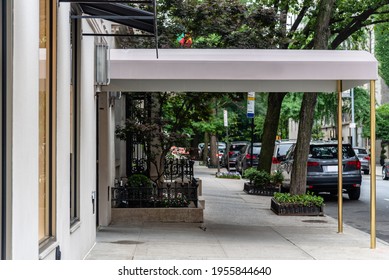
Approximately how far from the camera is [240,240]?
11906 millimetres

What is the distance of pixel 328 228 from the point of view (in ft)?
45.5

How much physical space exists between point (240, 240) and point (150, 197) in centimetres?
342

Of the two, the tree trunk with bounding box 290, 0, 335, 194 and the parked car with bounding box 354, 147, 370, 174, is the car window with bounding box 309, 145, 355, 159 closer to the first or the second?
the tree trunk with bounding box 290, 0, 335, 194

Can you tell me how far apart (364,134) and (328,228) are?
39779 mm

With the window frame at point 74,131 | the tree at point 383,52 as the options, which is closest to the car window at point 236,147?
the tree at point 383,52

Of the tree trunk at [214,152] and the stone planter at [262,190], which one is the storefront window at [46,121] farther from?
the tree trunk at [214,152]

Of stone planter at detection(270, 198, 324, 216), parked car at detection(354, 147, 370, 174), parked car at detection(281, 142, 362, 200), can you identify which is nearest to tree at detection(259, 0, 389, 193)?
parked car at detection(281, 142, 362, 200)

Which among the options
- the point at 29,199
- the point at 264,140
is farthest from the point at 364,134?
the point at 29,199

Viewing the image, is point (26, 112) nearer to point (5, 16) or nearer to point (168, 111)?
point (5, 16)

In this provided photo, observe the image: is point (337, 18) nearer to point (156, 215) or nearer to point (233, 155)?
point (156, 215)

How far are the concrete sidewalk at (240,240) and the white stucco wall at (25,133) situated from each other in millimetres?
3798

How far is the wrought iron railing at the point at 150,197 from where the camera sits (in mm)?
14508

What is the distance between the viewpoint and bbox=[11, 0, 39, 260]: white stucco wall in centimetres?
529

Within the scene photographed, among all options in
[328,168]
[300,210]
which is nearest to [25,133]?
[300,210]
